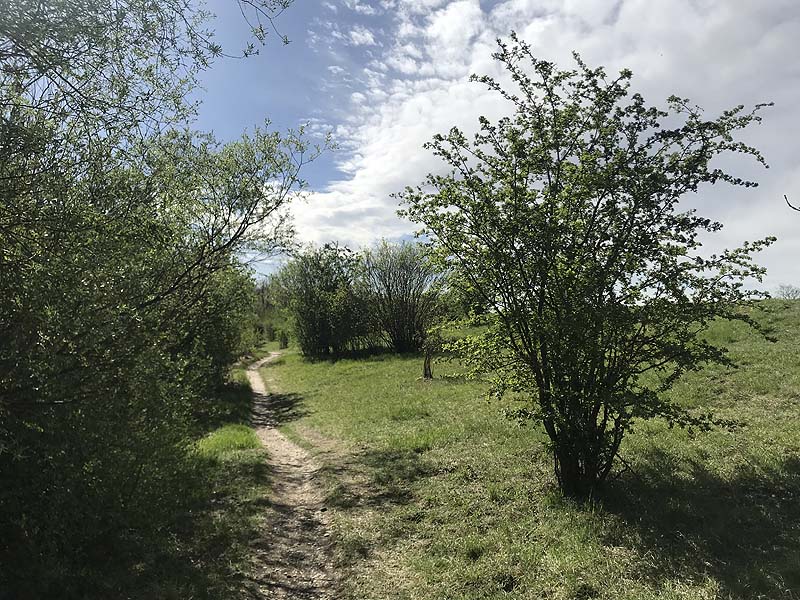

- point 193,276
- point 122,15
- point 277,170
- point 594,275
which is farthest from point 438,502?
point 277,170

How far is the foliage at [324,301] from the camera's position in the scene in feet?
150

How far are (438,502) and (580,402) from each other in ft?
11.5

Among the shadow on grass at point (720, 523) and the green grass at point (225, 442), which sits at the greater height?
the shadow on grass at point (720, 523)

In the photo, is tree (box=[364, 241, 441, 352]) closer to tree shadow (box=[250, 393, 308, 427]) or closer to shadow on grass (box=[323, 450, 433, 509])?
tree shadow (box=[250, 393, 308, 427])

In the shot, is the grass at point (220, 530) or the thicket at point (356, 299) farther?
the thicket at point (356, 299)

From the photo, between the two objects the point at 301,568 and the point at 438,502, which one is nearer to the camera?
the point at 301,568

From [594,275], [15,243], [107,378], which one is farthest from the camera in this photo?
[594,275]

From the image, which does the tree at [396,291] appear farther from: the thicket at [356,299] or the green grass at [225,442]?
the green grass at [225,442]

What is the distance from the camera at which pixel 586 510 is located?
7.85 metres

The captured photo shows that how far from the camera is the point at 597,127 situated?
26.9ft

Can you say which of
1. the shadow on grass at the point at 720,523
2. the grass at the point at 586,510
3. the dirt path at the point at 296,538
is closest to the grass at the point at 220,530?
the dirt path at the point at 296,538

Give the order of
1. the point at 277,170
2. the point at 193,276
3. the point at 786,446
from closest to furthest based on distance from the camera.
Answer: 1. the point at 786,446
2. the point at 193,276
3. the point at 277,170

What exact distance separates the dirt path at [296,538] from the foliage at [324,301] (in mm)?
30586

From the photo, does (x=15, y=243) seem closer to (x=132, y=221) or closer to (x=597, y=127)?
(x=132, y=221)
